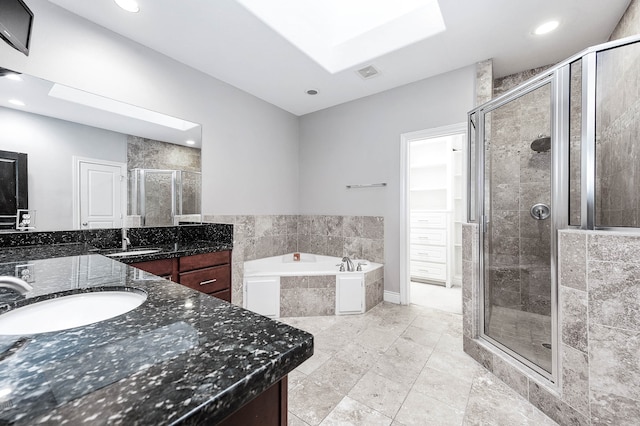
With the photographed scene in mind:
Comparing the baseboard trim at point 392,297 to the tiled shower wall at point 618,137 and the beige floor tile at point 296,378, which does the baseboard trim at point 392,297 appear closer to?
the beige floor tile at point 296,378

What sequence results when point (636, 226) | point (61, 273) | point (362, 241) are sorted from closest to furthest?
point (61, 273) → point (636, 226) → point (362, 241)

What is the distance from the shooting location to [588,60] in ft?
4.73

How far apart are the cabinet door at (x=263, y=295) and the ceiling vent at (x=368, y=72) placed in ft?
8.12

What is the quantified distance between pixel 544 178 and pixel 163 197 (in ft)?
10.5

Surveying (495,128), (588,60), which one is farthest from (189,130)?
(588,60)

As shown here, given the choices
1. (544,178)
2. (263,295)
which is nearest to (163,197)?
(263,295)

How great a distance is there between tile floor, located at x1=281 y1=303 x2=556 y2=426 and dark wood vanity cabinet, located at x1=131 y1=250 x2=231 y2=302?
1.00m

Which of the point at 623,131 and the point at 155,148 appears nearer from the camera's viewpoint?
the point at 623,131

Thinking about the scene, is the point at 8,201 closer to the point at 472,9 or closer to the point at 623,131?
the point at 472,9

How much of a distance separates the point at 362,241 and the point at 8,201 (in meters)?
3.27

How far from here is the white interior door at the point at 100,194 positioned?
2.11m

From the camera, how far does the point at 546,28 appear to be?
228 centimetres

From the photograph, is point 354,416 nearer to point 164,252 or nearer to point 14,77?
point 164,252

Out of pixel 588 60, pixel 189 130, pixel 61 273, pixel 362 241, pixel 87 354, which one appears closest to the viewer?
pixel 87 354
